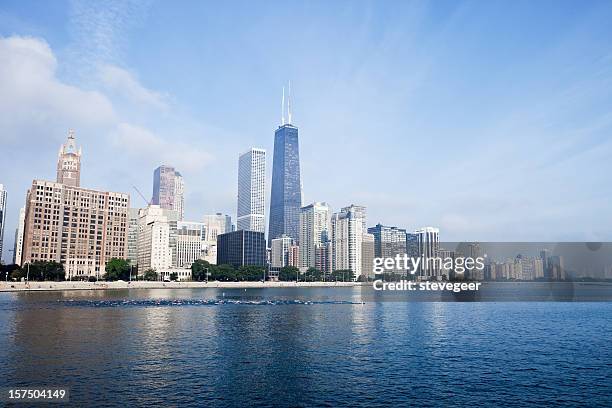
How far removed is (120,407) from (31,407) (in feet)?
27.1

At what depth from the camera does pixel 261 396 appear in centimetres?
4947

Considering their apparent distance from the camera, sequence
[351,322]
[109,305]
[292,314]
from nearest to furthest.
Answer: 1. [351,322]
2. [292,314]
3. [109,305]

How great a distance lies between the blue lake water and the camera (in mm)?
49938

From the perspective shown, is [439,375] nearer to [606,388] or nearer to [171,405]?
[606,388]

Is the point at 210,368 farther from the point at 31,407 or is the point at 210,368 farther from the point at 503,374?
the point at 503,374

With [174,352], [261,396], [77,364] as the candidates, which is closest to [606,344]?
[261,396]

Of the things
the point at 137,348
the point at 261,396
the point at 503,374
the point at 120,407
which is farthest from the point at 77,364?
the point at 503,374

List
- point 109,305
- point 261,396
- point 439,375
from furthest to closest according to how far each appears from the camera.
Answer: point 109,305 → point 439,375 → point 261,396

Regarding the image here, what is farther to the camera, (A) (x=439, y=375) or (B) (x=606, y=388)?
(A) (x=439, y=375)

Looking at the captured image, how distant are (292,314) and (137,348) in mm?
62538

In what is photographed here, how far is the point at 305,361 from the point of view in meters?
66.6

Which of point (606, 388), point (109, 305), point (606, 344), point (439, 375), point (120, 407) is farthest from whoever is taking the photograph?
point (109, 305)

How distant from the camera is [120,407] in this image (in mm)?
44875

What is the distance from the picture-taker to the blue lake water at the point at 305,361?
164ft
